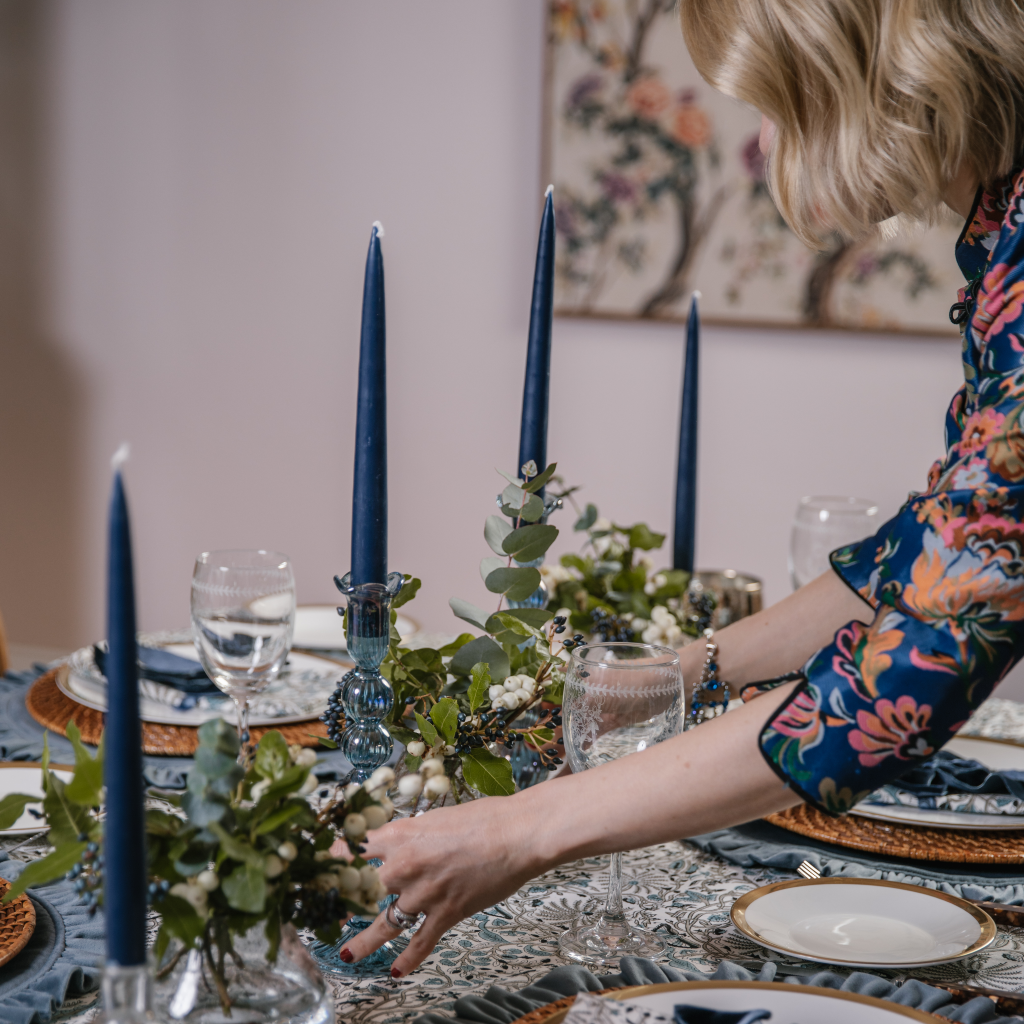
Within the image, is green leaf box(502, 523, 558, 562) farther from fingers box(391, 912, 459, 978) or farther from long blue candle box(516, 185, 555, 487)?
fingers box(391, 912, 459, 978)

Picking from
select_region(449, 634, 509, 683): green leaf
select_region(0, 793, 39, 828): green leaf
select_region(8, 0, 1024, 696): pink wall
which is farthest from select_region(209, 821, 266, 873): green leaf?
select_region(8, 0, 1024, 696): pink wall

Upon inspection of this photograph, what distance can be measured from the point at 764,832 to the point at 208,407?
2.75 m

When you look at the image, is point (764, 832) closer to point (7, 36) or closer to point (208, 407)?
point (208, 407)

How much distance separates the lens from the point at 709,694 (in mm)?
1061

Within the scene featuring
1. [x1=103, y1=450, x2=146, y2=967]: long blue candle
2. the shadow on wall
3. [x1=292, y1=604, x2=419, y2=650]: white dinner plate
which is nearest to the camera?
[x1=103, y1=450, x2=146, y2=967]: long blue candle

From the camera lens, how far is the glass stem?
29.8 inches

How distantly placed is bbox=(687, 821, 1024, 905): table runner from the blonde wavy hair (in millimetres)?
515

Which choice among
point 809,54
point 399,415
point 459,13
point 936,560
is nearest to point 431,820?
point 936,560

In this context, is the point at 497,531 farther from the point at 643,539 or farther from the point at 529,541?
the point at 643,539

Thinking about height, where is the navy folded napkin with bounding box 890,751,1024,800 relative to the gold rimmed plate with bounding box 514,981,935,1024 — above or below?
below

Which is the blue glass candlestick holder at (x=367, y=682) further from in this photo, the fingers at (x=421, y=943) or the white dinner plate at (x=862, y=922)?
the white dinner plate at (x=862, y=922)

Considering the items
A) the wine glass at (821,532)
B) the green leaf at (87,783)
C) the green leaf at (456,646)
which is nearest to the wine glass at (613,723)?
the green leaf at (456,646)

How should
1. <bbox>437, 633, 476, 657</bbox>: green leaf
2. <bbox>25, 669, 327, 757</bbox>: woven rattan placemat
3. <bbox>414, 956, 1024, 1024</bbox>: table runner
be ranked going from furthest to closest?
<bbox>25, 669, 327, 757</bbox>: woven rattan placemat, <bbox>437, 633, 476, 657</bbox>: green leaf, <bbox>414, 956, 1024, 1024</bbox>: table runner

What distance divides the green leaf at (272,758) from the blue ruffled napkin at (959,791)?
59 cm
